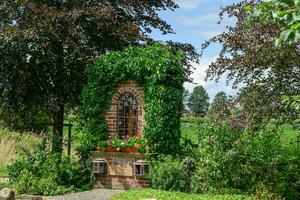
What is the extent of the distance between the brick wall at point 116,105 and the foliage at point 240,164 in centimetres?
228

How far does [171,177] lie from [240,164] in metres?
1.63

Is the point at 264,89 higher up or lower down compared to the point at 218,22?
lower down

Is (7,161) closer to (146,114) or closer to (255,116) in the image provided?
(146,114)

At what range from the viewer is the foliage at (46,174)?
41.2 feet

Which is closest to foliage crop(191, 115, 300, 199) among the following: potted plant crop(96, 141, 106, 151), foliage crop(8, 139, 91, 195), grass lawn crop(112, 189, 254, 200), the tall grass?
grass lawn crop(112, 189, 254, 200)

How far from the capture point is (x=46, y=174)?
13.3 m

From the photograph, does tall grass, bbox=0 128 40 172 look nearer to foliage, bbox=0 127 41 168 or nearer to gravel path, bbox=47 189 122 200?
foliage, bbox=0 127 41 168

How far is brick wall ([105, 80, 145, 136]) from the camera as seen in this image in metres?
13.8

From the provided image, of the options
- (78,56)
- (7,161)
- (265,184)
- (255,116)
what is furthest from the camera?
(7,161)

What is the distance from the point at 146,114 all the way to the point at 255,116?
270 cm

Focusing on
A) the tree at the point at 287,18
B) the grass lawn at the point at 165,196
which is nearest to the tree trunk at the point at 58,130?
the grass lawn at the point at 165,196

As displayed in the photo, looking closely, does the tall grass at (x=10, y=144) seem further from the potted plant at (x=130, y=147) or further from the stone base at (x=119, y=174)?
the potted plant at (x=130, y=147)

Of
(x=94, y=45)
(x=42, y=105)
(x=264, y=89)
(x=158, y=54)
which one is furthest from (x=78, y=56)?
(x=264, y=89)

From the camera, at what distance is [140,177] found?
13164 millimetres
